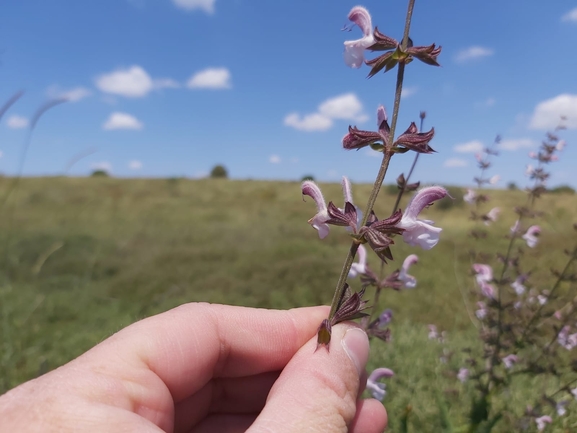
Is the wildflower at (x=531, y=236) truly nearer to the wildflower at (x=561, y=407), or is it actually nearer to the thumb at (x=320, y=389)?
the wildflower at (x=561, y=407)

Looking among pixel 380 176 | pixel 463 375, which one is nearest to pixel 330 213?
pixel 380 176

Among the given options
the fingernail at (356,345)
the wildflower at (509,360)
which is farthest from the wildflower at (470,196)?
the fingernail at (356,345)

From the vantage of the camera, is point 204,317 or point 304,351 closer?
point 304,351

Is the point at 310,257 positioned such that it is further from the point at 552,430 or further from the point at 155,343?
the point at 155,343

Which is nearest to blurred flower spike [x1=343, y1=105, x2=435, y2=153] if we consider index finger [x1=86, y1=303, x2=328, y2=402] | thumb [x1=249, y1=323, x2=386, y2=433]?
thumb [x1=249, y1=323, x2=386, y2=433]

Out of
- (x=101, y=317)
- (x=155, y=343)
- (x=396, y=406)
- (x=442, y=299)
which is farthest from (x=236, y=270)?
(x=155, y=343)

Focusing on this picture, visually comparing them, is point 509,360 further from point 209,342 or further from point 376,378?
point 209,342
